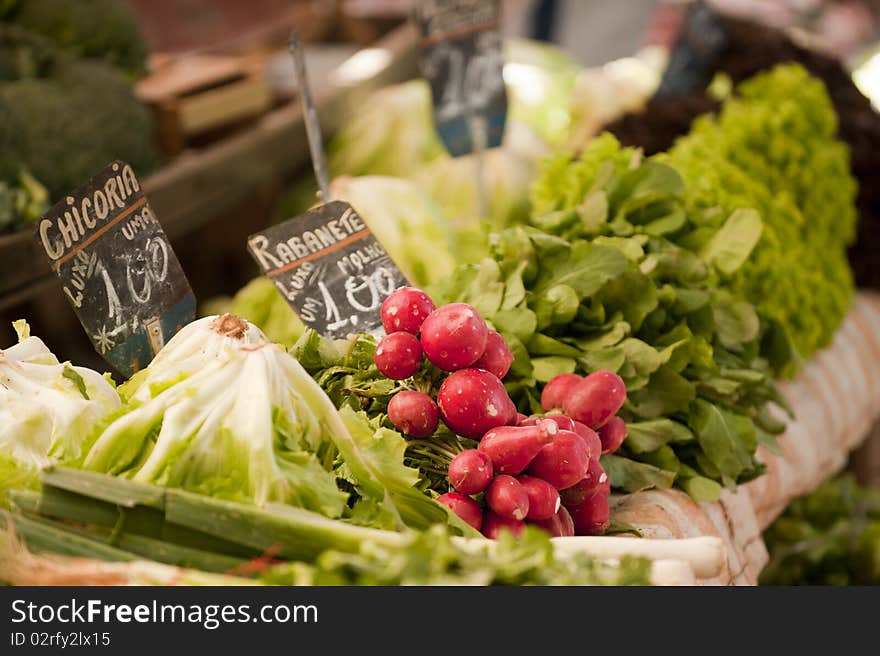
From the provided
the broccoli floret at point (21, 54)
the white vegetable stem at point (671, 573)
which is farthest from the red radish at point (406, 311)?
the broccoli floret at point (21, 54)

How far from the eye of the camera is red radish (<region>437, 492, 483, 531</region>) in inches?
52.8

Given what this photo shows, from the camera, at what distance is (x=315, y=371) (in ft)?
5.10

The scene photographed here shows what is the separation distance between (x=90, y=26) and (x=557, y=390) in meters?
2.31

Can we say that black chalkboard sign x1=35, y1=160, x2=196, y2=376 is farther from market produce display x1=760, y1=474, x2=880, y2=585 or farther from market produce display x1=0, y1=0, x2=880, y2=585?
market produce display x1=760, y1=474, x2=880, y2=585

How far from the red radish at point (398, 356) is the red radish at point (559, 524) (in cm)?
29

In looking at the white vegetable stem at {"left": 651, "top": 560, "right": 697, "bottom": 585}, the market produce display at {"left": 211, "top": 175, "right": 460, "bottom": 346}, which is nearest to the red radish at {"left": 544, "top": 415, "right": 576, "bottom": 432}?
the white vegetable stem at {"left": 651, "top": 560, "right": 697, "bottom": 585}

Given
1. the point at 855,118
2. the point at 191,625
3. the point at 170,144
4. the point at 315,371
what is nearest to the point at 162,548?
the point at 191,625

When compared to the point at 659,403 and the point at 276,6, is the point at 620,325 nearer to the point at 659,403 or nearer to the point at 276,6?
the point at 659,403

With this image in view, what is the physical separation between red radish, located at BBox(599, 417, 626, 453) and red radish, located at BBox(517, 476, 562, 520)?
27 centimetres

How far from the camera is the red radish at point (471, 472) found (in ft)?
4.37

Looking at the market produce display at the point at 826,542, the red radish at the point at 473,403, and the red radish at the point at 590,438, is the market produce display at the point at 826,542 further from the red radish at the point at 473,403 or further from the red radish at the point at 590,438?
the red radish at the point at 473,403

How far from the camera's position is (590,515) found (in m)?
1.47

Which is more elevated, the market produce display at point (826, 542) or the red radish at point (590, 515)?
the red radish at point (590, 515)

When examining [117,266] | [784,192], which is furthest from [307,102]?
[784,192]
